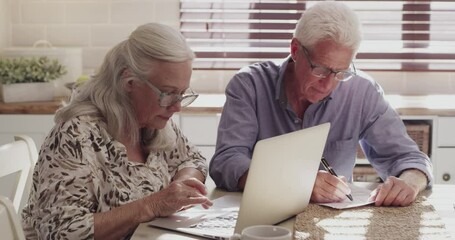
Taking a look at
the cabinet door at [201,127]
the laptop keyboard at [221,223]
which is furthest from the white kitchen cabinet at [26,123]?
the laptop keyboard at [221,223]

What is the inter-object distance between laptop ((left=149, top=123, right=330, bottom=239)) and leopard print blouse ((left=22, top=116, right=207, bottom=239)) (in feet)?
0.56

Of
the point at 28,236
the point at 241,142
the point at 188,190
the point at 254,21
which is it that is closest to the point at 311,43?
the point at 241,142

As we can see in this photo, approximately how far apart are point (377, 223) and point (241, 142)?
2.18 ft

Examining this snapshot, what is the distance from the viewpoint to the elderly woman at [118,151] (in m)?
1.88

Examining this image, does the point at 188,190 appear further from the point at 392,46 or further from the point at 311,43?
the point at 392,46

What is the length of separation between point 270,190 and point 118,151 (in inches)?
18.7

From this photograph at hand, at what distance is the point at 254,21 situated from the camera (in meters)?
4.09

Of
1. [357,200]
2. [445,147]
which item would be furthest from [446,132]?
[357,200]

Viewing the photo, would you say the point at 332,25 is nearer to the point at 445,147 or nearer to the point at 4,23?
the point at 445,147

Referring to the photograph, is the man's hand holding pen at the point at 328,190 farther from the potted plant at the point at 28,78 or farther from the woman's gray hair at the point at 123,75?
the potted plant at the point at 28,78

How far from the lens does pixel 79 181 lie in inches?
74.7

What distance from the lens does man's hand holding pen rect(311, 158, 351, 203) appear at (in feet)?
6.70

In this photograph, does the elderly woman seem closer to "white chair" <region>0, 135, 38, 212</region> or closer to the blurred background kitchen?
"white chair" <region>0, 135, 38, 212</region>

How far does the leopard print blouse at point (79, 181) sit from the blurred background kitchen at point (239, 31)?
2022mm
